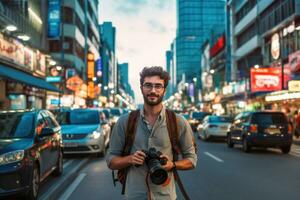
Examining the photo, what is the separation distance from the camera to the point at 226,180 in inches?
467

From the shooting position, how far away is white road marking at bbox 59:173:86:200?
31.7ft

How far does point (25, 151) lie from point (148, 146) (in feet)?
16.3

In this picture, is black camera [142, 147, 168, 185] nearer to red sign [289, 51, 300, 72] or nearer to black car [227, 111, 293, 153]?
black car [227, 111, 293, 153]

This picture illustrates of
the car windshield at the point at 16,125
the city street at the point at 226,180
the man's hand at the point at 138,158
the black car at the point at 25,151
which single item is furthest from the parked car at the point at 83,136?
the man's hand at the point at 138,158

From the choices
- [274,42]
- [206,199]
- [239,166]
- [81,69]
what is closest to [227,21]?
[81,69]

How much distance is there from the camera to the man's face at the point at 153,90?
13.1 feet

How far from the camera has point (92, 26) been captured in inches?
3666

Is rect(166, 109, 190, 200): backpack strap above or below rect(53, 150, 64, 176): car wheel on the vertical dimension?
above

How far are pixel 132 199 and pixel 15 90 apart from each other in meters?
31.3

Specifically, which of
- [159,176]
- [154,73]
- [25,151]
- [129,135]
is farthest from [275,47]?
[159,176]

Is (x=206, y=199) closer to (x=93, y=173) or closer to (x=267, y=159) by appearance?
(x=93, y=173)

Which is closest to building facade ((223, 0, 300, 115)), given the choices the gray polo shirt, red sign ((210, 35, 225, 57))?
red sign ((210, 35, 225, 57))

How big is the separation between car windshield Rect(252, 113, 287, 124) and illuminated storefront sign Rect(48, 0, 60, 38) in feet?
111

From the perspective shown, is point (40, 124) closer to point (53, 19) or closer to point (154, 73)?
point (154, 73)
